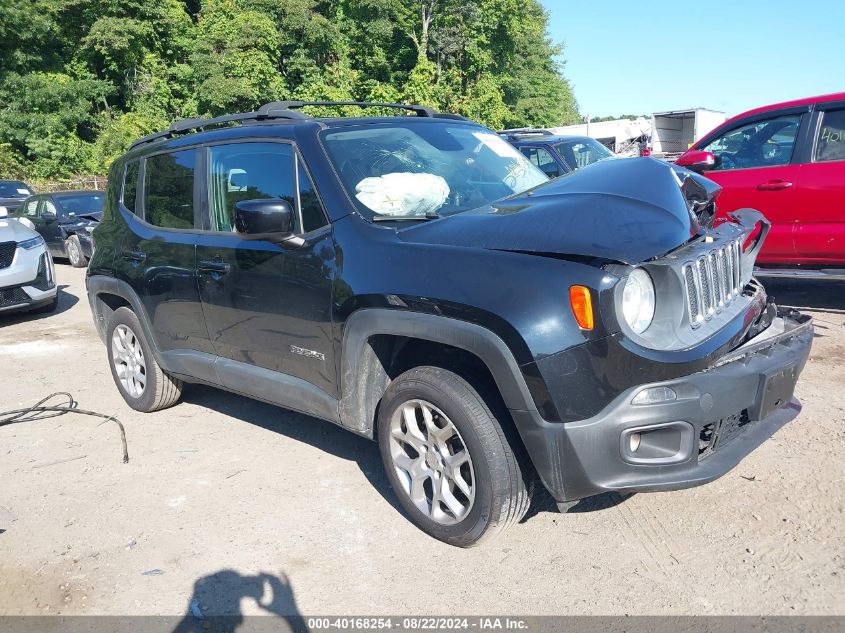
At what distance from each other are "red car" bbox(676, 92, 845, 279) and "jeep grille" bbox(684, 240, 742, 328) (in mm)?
3535

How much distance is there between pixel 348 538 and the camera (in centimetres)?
336

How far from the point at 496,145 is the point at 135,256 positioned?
2495 millimetres

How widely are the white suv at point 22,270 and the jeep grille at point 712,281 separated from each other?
26.9 ft

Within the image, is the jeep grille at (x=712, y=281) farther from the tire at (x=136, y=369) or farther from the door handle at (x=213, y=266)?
the tire at (x=136, y=369)

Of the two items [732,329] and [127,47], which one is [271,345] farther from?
[127,47]

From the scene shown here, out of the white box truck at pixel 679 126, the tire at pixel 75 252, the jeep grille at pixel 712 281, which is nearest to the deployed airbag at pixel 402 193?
the jeep grille at pixel 712 281

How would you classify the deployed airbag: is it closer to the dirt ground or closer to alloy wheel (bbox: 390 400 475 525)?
alloy wheel (bbox: 390 400 475 525)

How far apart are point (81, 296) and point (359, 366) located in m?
8.93

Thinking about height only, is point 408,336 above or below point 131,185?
below

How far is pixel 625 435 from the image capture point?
265cm

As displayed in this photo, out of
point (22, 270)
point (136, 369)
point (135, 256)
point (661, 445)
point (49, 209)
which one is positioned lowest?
point (49, 209)

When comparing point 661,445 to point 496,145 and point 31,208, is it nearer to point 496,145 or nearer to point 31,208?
point 496,145

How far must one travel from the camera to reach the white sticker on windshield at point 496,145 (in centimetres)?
437

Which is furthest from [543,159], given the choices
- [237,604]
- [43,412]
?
[237,604]
